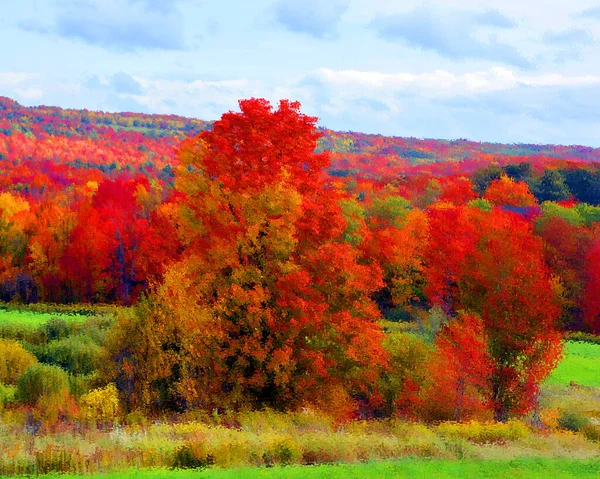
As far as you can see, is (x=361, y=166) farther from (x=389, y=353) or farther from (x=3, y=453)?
(x=3, y=453)

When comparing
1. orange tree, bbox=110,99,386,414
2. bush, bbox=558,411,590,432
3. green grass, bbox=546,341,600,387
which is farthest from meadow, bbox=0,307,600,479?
green grass, bbox=546,341,600,387

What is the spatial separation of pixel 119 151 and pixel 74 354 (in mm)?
138687

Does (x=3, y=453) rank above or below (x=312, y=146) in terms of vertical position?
below

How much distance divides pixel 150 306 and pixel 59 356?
43.3 ft

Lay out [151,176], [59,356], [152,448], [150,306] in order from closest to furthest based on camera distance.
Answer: [152,448]
[150,306]
[59,356]
[151,176]

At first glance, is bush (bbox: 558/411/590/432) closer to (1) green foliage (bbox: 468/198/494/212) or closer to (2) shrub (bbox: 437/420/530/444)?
(2) shrub (bbox: 437/420/530/444)

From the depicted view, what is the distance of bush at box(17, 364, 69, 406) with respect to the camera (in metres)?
25.8

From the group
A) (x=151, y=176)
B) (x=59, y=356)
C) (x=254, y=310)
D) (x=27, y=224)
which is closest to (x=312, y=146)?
(x=254, y=310)

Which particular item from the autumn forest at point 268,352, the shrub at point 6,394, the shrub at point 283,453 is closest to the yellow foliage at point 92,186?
the autumn forest at point 268,352

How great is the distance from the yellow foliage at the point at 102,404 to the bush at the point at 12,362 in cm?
939

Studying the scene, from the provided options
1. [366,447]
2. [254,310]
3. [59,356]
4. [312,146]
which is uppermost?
[312,146]

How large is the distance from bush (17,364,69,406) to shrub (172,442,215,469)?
1292cm

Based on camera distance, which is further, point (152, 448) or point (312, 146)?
point (312, 146)

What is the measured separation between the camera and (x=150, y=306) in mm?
22984
